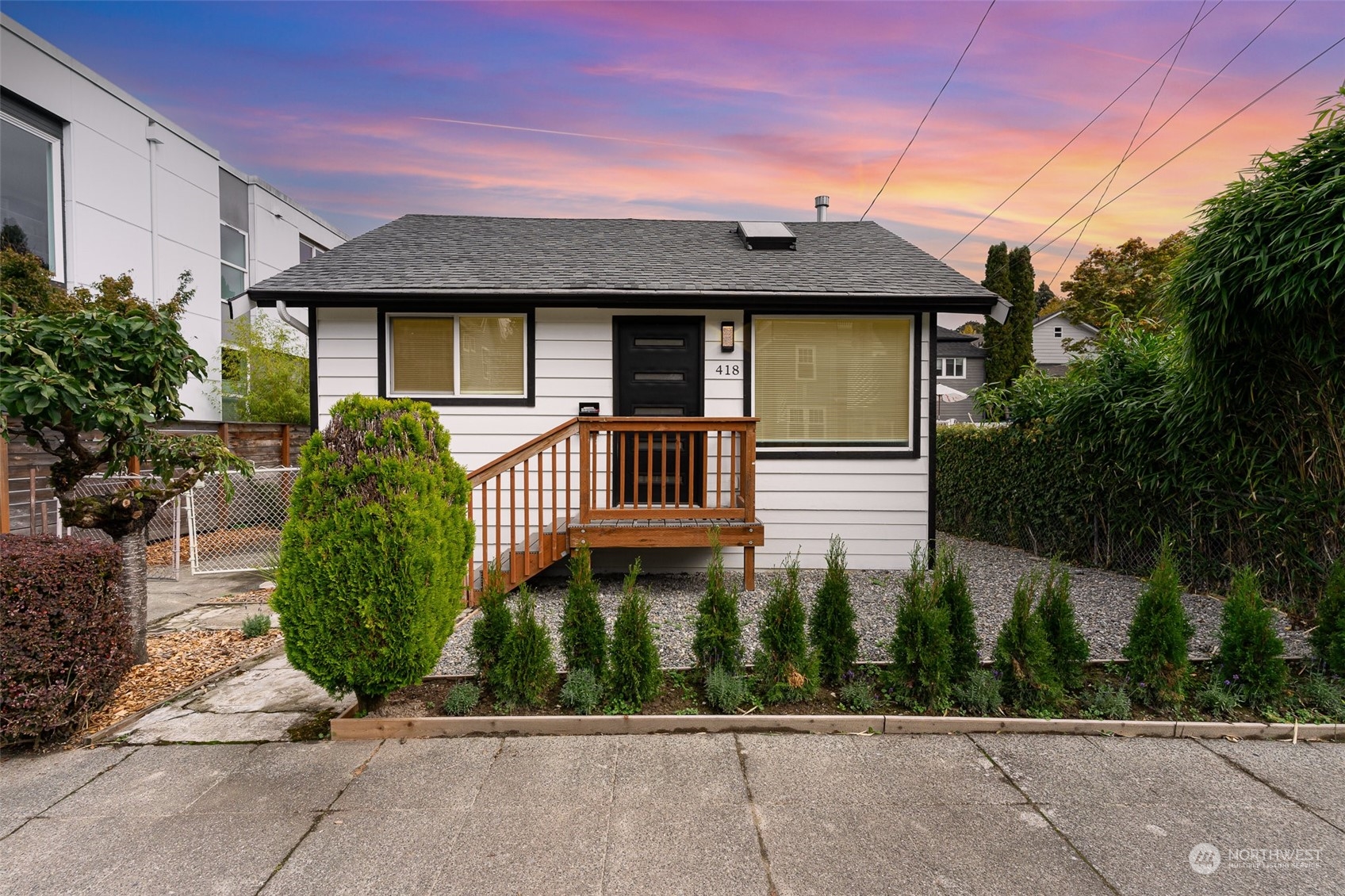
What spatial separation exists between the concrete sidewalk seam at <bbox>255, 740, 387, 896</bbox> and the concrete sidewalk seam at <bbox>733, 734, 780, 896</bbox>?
1.57 metres

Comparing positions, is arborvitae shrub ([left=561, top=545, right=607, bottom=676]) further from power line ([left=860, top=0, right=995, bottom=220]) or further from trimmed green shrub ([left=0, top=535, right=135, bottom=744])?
power line ([left=860, top=0, right=995, bottom=220])

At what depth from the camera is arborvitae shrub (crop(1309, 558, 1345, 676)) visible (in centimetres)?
334

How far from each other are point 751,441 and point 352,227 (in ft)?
51.1

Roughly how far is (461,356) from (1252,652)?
612 cm

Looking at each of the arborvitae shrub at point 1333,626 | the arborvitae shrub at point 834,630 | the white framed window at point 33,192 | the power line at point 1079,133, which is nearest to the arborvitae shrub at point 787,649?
the arborvitae shrub at point 834,630

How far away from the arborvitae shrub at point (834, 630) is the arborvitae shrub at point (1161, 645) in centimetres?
142

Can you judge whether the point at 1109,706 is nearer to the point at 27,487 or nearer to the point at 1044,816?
the point at 1044,816

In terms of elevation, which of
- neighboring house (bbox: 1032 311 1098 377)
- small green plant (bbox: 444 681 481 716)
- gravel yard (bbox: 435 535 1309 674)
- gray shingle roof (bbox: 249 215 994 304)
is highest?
neighboring house (bbox: 1032 311 1098 377)

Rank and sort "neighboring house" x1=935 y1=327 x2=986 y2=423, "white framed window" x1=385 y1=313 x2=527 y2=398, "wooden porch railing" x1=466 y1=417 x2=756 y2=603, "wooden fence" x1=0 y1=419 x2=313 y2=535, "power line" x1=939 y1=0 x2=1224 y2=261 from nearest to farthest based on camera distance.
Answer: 1. "wooden porch railing" x1=466 y1=417 x2=756 y2=603
2. "wooden fence" x1=0 y1=419 x2=313 y2=535
3. "white framed window" x1=385 y1=313 x2=527 y2=398
4. "power line" x1=939 y1=0 x2=1224 y2=261
5. "neighboring house" x1=935 y1=327 x2=986 y2=423

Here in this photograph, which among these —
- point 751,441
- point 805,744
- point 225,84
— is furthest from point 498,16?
point 805,744

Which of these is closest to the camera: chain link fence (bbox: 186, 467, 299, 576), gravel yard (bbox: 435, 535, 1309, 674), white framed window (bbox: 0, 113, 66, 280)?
gravel yard (bbox: 435, 535, 1309, 674)

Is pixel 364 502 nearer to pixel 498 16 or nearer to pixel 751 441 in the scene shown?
pixel 751 441

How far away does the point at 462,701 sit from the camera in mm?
3125

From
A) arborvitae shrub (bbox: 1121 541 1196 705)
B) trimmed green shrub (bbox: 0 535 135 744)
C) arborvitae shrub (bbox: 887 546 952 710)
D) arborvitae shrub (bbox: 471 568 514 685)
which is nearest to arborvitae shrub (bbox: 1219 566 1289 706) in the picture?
arborvitae shrub (bbox: 1121 541 1196 705)
